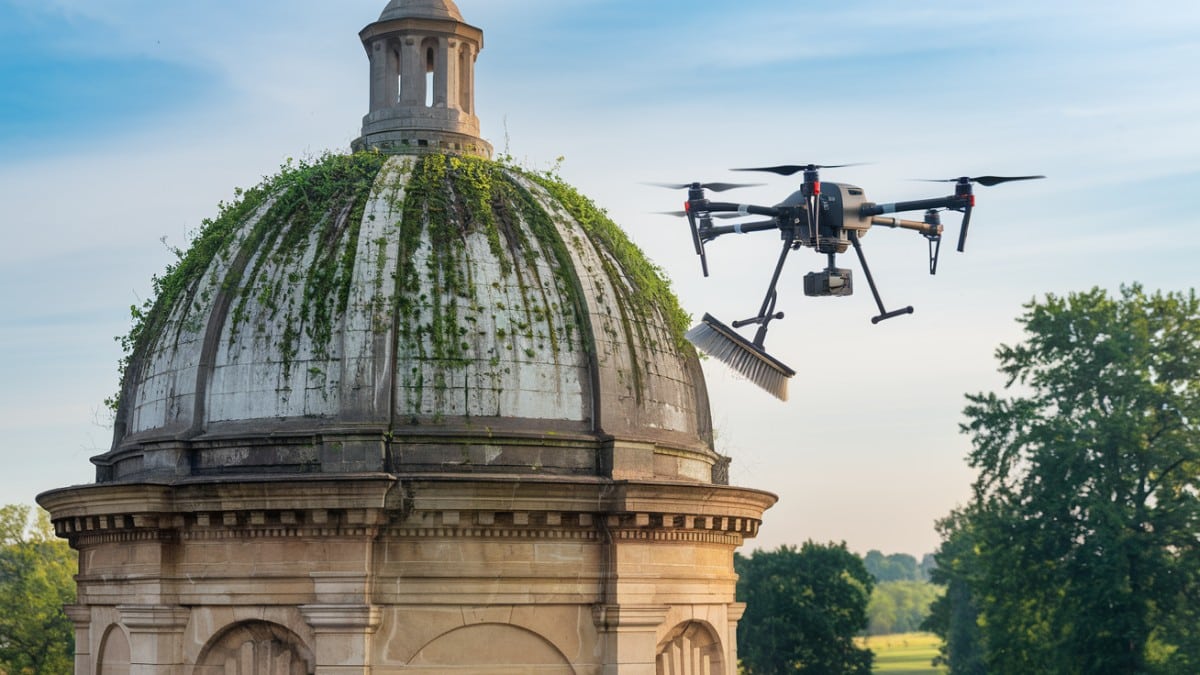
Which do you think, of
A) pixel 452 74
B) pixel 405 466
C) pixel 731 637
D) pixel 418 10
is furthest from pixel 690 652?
pixel 418 10

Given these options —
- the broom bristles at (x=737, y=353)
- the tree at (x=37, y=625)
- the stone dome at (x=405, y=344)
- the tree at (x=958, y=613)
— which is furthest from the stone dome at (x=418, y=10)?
the tree at (x=958, y=613)

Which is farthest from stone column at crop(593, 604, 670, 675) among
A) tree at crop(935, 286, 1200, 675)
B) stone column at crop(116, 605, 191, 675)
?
tree at crop(935, 286, 1200, 675)

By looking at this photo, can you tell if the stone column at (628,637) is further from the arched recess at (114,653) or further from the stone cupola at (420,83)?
the stone cupola at (420,83)

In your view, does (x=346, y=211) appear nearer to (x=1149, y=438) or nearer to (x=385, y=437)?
(x=385, y=437)

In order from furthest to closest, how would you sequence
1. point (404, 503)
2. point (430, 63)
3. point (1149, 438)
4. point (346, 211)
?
1. point (1149, 438)
2. point (430, 63)
3. point (346, 211)
4. point (404, 503)

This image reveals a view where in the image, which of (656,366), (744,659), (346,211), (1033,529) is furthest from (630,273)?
(744,659)

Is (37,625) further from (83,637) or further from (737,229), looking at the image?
(737,229)
